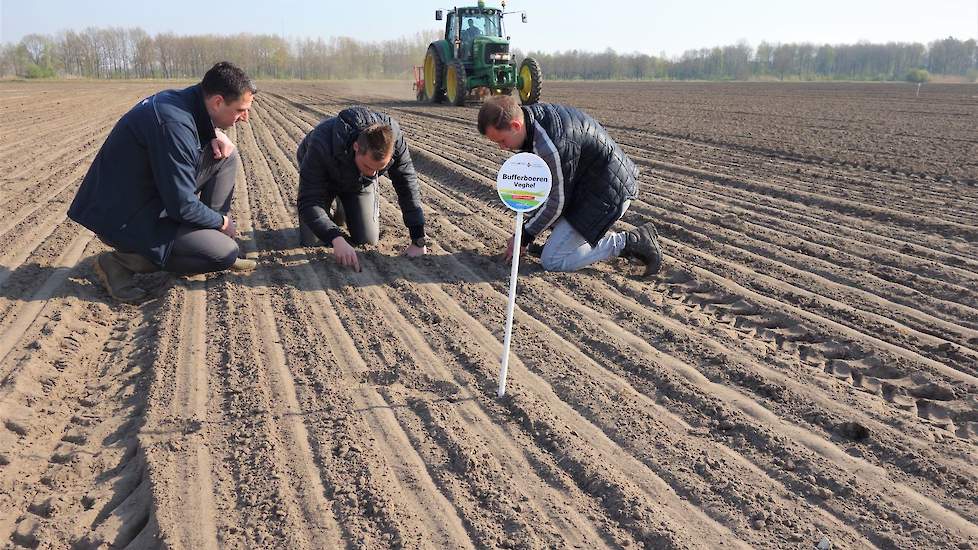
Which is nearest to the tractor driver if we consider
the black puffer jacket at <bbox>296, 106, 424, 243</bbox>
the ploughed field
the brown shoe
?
the ploughed field

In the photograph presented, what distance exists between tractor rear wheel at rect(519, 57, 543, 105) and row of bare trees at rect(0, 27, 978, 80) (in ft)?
154

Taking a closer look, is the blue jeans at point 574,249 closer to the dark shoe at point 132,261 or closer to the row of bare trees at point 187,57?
the dark shoe at point 132,261

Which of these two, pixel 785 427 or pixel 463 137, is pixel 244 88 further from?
pixel 463 137

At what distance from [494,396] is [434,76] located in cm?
1711

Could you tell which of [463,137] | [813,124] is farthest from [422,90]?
[813,124]

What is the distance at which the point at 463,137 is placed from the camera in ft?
39.9

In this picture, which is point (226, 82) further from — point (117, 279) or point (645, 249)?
point (645, 249)

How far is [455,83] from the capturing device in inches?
694

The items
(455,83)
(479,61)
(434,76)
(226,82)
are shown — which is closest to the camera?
(226,82)

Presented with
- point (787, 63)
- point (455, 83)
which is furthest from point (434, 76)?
point (787, 63)

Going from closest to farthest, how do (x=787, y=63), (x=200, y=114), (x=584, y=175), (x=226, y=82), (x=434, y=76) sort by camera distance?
(x=226, y=82) < (x=200, y=114) < (x=584, y=175) < (x=434, y=76) < (x=787, y=63)

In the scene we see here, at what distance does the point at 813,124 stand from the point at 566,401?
13.5 metres

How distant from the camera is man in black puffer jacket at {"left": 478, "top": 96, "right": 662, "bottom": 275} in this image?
447 centimetres

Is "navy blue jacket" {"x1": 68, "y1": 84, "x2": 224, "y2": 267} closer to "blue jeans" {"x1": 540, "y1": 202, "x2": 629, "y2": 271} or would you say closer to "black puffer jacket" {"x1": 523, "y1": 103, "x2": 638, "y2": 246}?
"black puffer jacket" {"x1": 523, "y1": 103, "x2": 638, "y2": 246}
